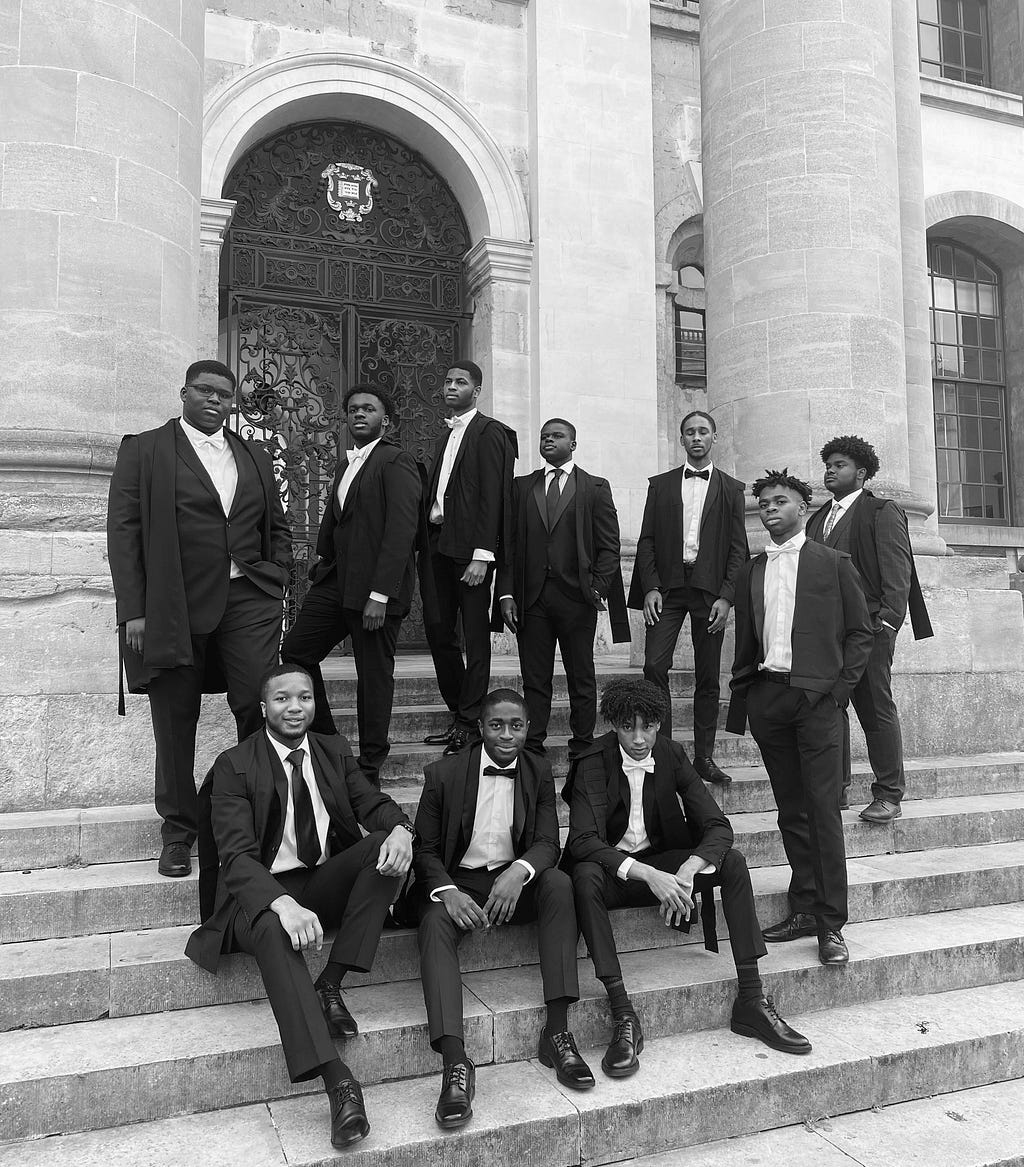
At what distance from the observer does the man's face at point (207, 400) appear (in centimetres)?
464

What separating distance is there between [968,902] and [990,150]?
13.0 metres

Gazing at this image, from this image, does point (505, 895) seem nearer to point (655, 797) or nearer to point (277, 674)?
point (655, 797)

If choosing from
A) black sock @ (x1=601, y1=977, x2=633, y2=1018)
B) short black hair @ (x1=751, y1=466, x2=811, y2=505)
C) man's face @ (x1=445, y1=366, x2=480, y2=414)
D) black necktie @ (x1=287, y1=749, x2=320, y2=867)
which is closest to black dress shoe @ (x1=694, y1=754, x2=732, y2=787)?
short black hair @ (x1=751, y1=466, x2=811, y2=505)

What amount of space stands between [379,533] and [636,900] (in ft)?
7.35

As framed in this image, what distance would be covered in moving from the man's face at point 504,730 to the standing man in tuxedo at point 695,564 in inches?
72.2

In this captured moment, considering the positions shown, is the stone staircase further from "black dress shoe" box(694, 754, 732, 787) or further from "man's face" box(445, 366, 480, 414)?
"man's face" box(445, 366, 480, 414)

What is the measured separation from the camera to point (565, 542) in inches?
225

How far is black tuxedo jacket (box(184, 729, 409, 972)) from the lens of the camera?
11.8ft

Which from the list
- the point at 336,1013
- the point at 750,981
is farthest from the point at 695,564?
the point at 336,1013

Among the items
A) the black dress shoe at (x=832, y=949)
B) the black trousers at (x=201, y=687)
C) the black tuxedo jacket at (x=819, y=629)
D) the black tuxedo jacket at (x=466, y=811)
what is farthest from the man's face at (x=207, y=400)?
the black dress shoe at (x=832, y=949)

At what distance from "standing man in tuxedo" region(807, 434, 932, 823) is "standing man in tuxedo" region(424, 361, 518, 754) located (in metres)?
1.95

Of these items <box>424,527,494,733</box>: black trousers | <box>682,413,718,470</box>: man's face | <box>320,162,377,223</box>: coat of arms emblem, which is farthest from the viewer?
<box>320,162,377,223</box>: coat of arms emblem

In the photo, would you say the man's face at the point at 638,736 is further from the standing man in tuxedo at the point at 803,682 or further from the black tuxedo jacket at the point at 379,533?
the black tuxedo jacket at the point at 379,533

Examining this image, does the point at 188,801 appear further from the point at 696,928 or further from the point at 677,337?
the point at 677,337
